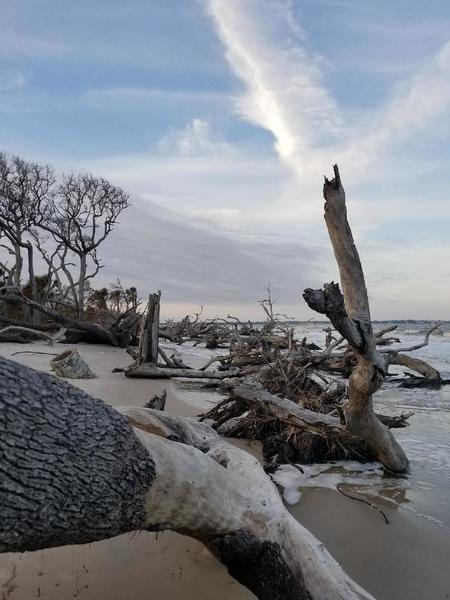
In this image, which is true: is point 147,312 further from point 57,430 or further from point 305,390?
point 57,430

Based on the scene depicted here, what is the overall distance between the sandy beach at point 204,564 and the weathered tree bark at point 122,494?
0.36 metres

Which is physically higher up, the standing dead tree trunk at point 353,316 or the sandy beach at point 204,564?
the standing dead tree trunk at point 353,316

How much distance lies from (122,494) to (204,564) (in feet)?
3.49

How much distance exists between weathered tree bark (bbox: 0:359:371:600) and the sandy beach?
0.36 meters

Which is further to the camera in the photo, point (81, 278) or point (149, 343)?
point (81, 278)

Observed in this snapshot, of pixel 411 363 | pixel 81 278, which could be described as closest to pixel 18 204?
pixel 81 278

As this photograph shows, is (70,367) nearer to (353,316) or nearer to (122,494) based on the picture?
(353,316)

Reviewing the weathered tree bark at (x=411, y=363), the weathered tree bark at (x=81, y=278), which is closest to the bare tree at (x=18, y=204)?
the weathered tree bark at (x=81, y=278)

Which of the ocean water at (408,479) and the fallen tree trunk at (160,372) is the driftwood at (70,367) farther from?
the ocean water at (408,479)

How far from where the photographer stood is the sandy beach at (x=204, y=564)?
2428mm

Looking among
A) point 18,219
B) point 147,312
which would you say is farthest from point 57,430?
point 18,219

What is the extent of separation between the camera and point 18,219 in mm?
23500

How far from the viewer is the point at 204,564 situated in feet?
8.83

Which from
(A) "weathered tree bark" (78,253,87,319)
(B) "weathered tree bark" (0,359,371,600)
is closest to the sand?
(B) "weathered tree bark" (0,359,371,600)
